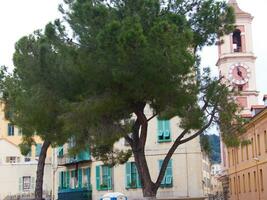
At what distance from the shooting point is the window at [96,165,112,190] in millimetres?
41675

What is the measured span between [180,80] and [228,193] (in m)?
48.5

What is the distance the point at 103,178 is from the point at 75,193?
10.7 feet

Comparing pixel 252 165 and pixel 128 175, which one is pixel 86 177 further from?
pixel 252 165

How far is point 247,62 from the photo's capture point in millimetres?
73062

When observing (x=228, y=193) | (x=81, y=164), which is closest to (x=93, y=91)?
(x=81, y=164)

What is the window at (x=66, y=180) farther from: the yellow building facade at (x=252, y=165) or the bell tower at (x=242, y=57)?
the bell tower at (x=242, y=57)

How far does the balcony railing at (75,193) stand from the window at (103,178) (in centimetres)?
104

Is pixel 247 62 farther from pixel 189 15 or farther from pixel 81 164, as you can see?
pixel 189 15

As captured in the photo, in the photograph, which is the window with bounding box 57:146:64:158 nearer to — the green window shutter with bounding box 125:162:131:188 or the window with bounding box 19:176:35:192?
the window with bounding box 19:176:35:192

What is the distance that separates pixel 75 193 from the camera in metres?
44.3

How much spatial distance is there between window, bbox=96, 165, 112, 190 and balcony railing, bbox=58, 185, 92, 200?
3.40ft

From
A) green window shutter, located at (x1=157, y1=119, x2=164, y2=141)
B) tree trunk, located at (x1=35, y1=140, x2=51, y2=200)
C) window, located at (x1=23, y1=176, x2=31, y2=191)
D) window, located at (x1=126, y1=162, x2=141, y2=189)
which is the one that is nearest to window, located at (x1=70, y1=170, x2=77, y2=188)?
window, located at (x1=126, y1=162, x2=141, y2=189)

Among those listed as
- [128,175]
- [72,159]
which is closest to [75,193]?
[72,159]

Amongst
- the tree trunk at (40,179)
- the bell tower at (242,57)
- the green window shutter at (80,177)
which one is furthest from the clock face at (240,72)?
the tree trunk at (40,179)
